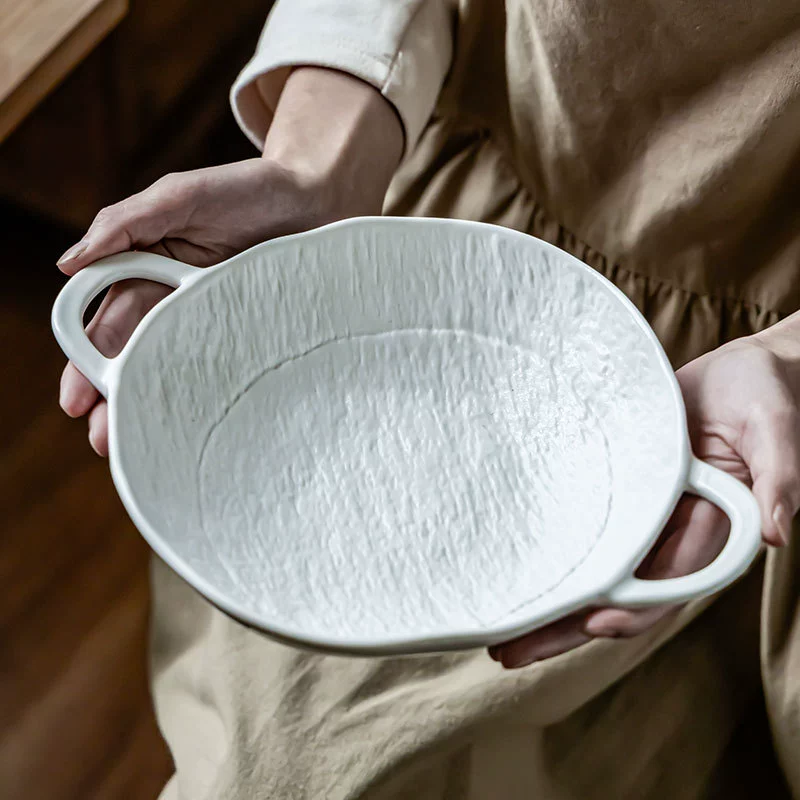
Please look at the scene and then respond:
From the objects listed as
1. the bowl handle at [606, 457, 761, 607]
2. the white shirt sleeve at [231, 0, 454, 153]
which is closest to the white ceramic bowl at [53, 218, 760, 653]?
the bowl handle at [606, 457, 761, 607]

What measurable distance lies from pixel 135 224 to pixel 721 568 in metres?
0.30

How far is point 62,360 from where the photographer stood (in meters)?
0.96

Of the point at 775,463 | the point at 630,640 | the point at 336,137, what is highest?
the point at 336,137

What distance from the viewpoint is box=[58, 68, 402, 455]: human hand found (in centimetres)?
45

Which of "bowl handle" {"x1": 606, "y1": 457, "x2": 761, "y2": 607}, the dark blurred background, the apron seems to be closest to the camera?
"bowl handle" {"x1": 606, "y1": 457, "x2": 761, "y2": 607}

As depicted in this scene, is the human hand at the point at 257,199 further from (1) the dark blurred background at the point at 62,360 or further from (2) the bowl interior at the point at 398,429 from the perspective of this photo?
(1) the dark blurred background at the point at 62,360

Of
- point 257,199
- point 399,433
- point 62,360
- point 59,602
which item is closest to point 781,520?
point 399,433

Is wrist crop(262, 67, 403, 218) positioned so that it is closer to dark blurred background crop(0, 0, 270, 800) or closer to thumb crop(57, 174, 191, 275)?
thumb crop(57, 174, 191, 275)

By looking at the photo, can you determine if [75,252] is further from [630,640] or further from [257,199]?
[630,640]

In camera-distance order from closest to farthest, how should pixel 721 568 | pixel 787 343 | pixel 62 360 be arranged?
pixel 721 568 → pixel 787 343 → pixel 62 360

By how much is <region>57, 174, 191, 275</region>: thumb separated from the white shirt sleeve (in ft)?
0.39

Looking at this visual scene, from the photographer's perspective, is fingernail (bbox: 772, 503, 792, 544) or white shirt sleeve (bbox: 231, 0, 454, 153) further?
white shirt sleeve (bbox: 231, 0, 454, 153)

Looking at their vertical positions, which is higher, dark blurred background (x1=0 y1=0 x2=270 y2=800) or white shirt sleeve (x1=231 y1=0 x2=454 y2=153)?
white shirt sleeve (x1=231 y1=0 x2=454 y2=153)

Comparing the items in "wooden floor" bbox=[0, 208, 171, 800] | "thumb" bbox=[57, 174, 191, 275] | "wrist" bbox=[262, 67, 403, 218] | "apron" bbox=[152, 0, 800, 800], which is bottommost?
"wooden floor" bbox=[0, 208, 171, 800]
